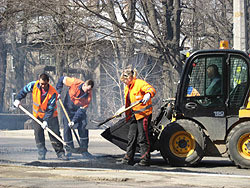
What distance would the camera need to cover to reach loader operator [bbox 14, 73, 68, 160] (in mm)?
10602

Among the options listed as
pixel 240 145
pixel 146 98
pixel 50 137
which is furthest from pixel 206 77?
pixel 50 137

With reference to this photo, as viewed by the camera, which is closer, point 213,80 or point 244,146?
point 244,146

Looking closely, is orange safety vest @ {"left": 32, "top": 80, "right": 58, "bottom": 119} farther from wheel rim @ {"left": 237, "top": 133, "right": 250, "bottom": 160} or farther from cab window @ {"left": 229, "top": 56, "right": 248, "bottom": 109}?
wheel rim @ {"left": 237, "top": 133, "right": 250, "bottom": 160}

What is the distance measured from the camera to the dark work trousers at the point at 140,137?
9135mm

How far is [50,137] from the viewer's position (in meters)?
10.9

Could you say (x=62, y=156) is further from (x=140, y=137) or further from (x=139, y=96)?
(x=139, y=96)

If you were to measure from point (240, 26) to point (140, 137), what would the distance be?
540cm

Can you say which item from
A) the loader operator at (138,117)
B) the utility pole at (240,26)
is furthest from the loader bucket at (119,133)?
the utility pole at (240,26)

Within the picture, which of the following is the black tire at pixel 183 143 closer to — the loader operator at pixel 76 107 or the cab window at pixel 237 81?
the cab window at pixel 237 81

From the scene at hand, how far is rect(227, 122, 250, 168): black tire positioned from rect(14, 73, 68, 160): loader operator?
337cm

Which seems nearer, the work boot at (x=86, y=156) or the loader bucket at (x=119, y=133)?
Result: the loader bucket at (x=119, y=133)

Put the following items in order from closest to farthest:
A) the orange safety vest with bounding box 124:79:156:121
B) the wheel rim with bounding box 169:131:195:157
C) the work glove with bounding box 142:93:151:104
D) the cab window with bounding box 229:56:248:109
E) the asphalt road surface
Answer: the asphalt road surface → the work glove with bounding box 142:93:151:104 → the cab window with bounding box 229:56:248:109 → the orange safety vest with bounding box 124:79:156:121 → the wheel rim with bounding box 169:131:195:157

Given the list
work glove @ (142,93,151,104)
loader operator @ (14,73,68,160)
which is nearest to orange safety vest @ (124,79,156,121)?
work glove @ (142,93,151,104)

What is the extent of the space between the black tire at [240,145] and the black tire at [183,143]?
483 mm
